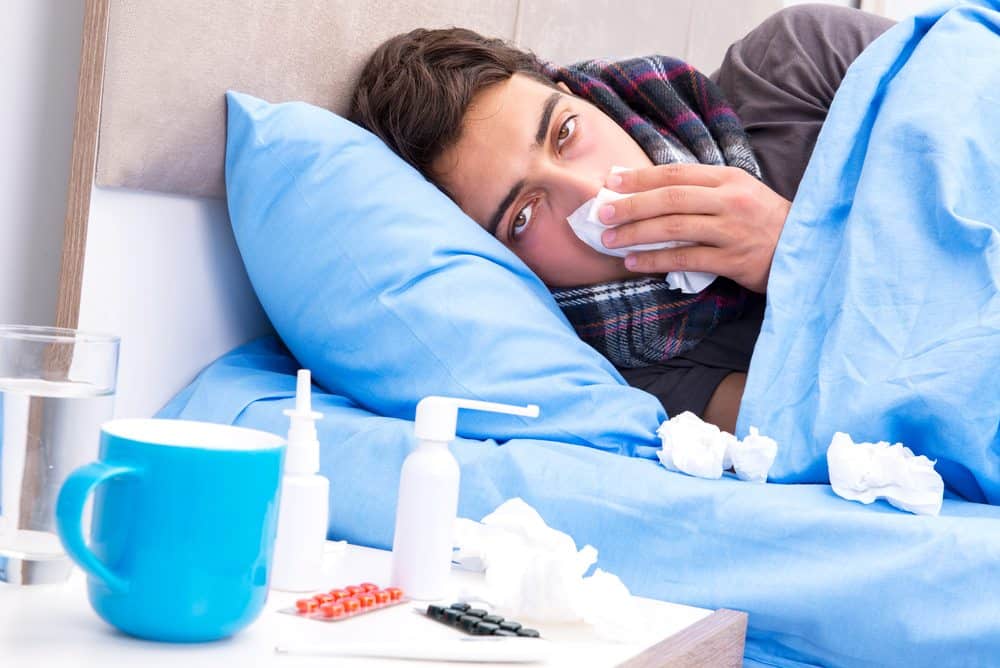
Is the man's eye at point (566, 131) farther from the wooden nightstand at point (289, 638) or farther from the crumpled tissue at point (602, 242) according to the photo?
the wooden nightstand at point (289, 638)

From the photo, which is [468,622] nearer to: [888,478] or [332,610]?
[332,610]

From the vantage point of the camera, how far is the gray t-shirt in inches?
50.6

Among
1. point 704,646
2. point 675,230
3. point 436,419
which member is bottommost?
point 704,646

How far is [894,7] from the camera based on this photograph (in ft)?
11.1

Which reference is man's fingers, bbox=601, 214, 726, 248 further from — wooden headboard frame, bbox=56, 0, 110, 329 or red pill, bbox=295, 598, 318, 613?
red pill, bbox=295, 598, 318, 613

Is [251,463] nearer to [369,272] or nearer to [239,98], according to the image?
[369,272]

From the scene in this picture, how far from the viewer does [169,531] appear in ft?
1.82

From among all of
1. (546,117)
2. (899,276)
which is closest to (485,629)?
(899,276)

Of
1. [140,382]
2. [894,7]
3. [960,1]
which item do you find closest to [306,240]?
[140,382]

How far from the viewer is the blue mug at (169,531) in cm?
56

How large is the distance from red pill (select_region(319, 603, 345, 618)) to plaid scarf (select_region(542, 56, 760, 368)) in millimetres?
686

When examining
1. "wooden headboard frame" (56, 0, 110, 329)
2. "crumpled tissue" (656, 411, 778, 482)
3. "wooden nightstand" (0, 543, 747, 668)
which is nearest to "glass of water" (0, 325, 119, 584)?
"wooden nightstand" (0, 543, 747, 668)

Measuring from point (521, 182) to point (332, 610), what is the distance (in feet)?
2.43

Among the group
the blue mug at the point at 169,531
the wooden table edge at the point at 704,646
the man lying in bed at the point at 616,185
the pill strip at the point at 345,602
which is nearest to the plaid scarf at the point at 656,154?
the man lying in bed at the point at 616,185
